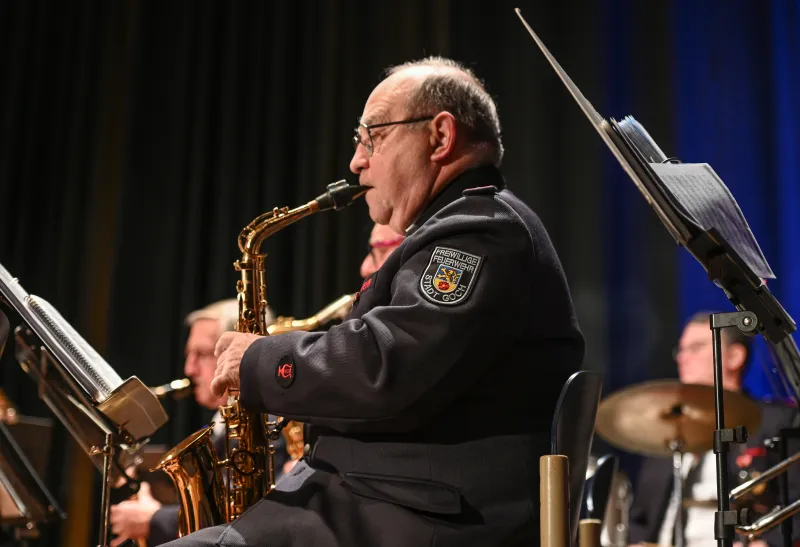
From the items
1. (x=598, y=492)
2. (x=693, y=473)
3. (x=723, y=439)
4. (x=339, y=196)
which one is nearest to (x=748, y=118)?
(x=693, y=473)

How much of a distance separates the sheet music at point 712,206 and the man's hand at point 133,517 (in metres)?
2.16

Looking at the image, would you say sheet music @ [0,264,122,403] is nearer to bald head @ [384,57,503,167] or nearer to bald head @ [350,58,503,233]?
bald head @ [350,58,503,233]

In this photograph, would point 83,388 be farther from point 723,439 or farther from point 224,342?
point 723,439

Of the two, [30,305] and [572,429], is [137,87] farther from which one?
[572,429]

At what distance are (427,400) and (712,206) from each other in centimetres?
57

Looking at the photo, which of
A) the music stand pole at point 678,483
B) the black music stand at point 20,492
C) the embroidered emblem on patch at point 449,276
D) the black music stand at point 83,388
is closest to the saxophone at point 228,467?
the black music stand at point 83,388

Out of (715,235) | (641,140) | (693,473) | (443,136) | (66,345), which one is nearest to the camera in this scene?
(715,235)

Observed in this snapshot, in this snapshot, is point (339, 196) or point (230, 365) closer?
point (230, 365)

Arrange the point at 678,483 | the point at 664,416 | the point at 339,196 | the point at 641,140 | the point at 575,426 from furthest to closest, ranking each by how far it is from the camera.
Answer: the point at 678,483
the point at 664,416
the point at 339,196
the point at 575,426
the point at 641,140

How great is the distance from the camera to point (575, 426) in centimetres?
165

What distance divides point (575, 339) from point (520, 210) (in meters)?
0.28

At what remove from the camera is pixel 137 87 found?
5.51 metres

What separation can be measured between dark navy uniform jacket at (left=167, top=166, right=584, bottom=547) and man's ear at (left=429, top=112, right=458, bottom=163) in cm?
30

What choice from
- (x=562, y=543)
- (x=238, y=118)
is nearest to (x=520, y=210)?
(x=562, y=543)
